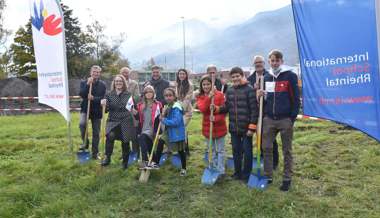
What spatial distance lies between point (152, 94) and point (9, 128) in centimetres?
782

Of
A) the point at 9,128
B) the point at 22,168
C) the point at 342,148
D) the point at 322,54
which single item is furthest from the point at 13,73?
the point at 322,54

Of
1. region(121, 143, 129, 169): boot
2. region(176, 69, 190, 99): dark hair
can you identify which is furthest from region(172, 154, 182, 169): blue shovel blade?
region(176, 69, 190, 99): dark hair

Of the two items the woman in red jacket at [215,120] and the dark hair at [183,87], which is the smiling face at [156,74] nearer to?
the dark hair at [183,87]

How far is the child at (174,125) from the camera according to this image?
21.1ft

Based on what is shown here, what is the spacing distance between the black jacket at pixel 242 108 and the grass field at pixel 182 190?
851mm

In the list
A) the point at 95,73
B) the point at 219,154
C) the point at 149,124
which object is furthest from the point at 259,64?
the point at 95,73

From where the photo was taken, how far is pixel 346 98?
13.3 feet

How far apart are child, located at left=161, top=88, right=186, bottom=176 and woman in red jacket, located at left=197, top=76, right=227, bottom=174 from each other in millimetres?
393

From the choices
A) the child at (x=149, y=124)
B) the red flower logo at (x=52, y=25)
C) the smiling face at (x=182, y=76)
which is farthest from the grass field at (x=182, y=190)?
the red flower logo at (x=52, y=25)

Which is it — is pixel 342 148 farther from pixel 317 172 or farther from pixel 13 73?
pixel 13 73

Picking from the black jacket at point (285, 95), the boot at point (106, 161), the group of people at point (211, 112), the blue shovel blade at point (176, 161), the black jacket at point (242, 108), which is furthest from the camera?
the blue shovel blade at point (176, 161)

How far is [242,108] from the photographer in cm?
600

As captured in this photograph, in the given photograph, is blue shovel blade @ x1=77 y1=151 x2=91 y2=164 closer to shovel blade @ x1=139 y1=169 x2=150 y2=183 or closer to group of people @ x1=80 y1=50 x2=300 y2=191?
group of people @ x1=80 y1=50 x2=300 y2=191

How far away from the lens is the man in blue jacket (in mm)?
5480
